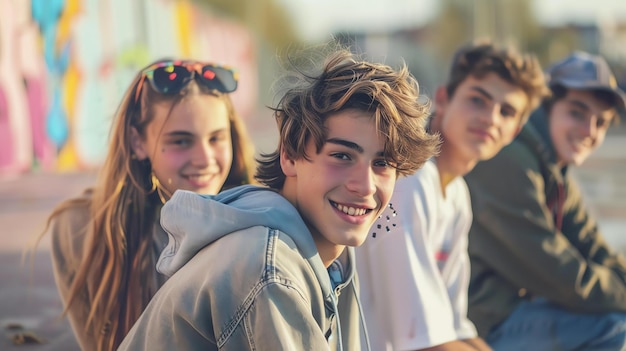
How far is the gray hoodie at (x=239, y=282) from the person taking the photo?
191cm

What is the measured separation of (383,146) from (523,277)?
1.86m

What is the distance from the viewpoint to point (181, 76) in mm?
3145

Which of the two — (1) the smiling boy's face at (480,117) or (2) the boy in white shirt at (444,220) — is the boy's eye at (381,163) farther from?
(1) the smiling boy's face at (480,117)

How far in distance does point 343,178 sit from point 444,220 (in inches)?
44.1

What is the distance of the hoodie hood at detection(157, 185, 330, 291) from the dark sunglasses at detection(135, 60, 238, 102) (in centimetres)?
103

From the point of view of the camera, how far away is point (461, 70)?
155 inches

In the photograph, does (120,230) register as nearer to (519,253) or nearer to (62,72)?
(519,253)

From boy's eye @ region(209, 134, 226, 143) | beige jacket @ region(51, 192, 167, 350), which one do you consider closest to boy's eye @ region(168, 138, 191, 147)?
boy's eye @ region(209, 134, 226, 143)

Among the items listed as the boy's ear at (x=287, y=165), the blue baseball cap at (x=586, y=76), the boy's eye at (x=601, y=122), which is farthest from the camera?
the boy's eye at (x=601, y=122)

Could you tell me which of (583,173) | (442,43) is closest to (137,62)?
(583,173)

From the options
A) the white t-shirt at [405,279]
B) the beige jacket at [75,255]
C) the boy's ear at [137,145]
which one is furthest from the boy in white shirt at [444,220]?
the boy's ear at [137,145]

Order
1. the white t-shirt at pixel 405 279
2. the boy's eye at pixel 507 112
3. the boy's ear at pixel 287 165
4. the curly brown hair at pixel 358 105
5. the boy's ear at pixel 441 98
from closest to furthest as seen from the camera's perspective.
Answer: the curly brown hair at pixel 358 105, the boy's ear at pixel 287 165, the white t-shirt at pixel 405 279, the boy's eye at pixel 507 112, the boy's ear at pixel 441 98

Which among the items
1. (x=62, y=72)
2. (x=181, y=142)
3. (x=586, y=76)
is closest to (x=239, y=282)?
(x=181, y=142)

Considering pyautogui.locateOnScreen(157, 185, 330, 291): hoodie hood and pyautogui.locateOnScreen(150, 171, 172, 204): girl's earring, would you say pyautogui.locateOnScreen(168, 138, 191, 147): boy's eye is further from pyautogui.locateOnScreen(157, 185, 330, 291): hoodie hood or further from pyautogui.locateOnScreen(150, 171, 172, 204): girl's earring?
pyautogui.locateOnScreen(157, 185, 330, 291): hoodie hood
